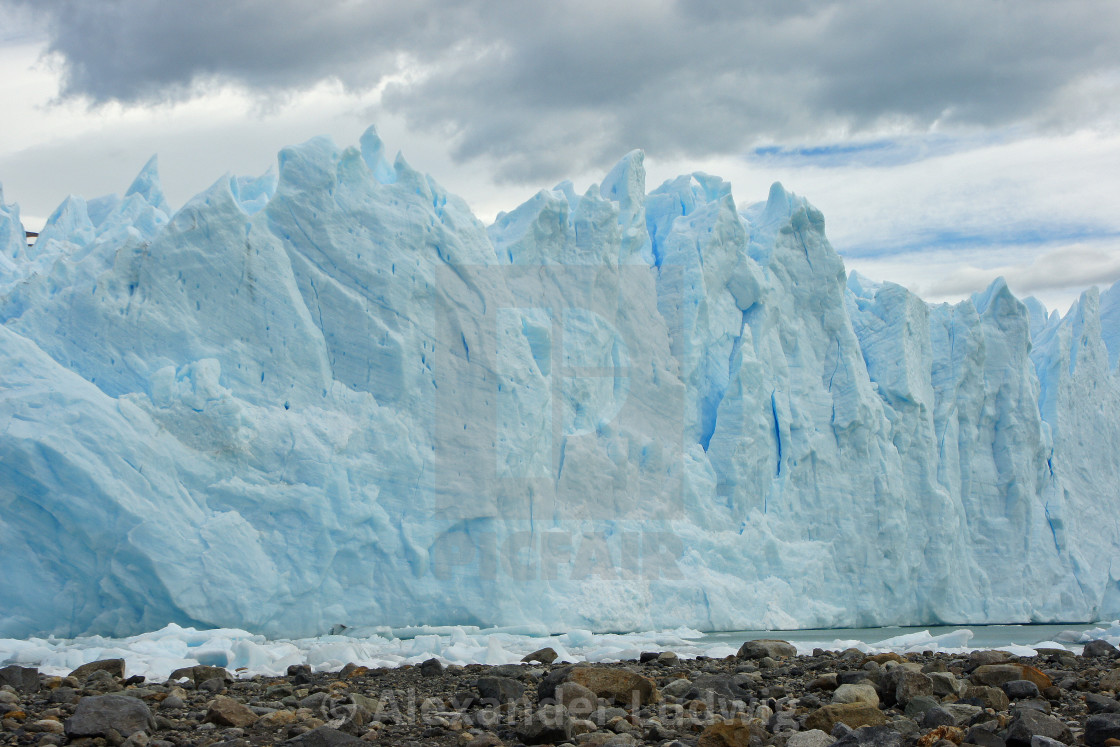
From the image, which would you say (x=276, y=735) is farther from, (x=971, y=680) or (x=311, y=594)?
(x=311, y=594)

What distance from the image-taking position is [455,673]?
22.4 feet

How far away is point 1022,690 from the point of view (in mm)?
5289

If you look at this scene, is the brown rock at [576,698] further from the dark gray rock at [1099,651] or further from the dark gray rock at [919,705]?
the dark gray rock at [1099,651]

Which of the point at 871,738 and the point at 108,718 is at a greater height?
the point at 108,718

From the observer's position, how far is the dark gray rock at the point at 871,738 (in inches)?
148

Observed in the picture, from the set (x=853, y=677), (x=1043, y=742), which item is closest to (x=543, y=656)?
(x=853, y=677)

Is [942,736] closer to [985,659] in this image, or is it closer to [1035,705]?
[1035,705]

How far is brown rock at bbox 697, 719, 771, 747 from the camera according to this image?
13.0ft

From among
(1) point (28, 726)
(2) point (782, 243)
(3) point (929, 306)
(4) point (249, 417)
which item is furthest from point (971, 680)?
(3) point (929, 306)

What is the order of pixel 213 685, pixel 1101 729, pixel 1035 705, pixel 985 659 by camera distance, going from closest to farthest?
1. pixel 1101 729
2. pixel 1035 705
3. pixel 213 685
4. pixel 985 659

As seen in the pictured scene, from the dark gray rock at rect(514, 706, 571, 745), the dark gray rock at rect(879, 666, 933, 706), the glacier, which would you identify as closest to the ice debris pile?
the glacier

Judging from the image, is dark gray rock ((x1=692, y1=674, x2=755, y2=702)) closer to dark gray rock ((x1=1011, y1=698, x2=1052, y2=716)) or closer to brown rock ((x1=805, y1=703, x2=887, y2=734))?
brown rock ((x1=805, y1=703, x2=887, y2=734))

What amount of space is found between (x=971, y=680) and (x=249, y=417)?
694 centimetres

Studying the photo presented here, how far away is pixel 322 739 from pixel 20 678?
278 cm
